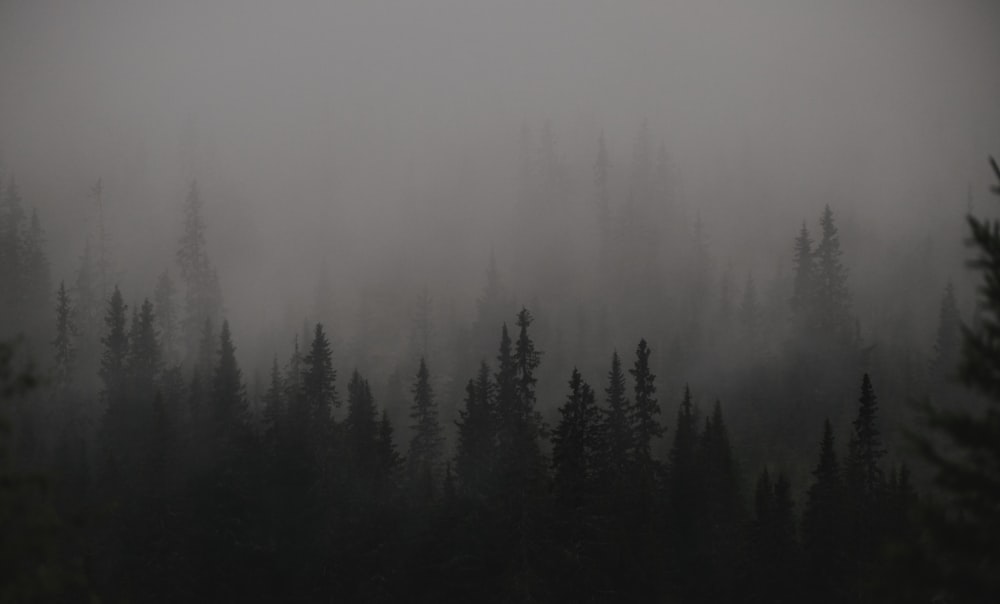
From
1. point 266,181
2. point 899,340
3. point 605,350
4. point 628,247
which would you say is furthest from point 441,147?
point 899,340

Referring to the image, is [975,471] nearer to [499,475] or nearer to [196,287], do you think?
[499,475]

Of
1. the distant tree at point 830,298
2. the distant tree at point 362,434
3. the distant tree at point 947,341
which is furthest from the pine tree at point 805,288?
the distant tree at point 362,434

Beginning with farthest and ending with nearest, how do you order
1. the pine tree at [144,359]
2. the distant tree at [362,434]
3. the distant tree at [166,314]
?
1. the distant tree at [166,314]
2. the pine tree at [144,359]
3. the distant tree at [362,434]

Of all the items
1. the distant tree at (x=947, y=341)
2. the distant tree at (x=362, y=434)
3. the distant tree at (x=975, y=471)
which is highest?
the distant tree at (x=947, y=341)

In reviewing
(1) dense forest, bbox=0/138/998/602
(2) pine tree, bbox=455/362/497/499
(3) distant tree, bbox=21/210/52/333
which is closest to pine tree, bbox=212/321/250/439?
(1) dense forest, bbox=0/138/998/602

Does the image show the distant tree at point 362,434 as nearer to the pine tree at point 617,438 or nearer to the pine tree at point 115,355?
the pine tree at point 617,438

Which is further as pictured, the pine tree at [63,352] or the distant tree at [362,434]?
the pine tree at [63,352]

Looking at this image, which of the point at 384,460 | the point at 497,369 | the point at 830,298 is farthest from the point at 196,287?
the point at 830,298

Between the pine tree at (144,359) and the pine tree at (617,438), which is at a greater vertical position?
the pine tree at (144,359)

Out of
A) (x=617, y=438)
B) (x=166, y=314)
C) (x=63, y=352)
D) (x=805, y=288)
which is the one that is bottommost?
(x=617, y=438)

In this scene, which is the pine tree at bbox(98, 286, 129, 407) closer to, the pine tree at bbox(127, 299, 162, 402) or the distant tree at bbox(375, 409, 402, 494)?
the pine tree at bbox(127, 299, 162, 402)

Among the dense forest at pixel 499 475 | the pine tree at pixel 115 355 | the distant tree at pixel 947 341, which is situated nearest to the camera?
the dense forest at pixel 499 475

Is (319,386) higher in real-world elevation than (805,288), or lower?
lower

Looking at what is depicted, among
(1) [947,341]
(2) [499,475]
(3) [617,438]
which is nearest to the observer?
(2) [499,475]
